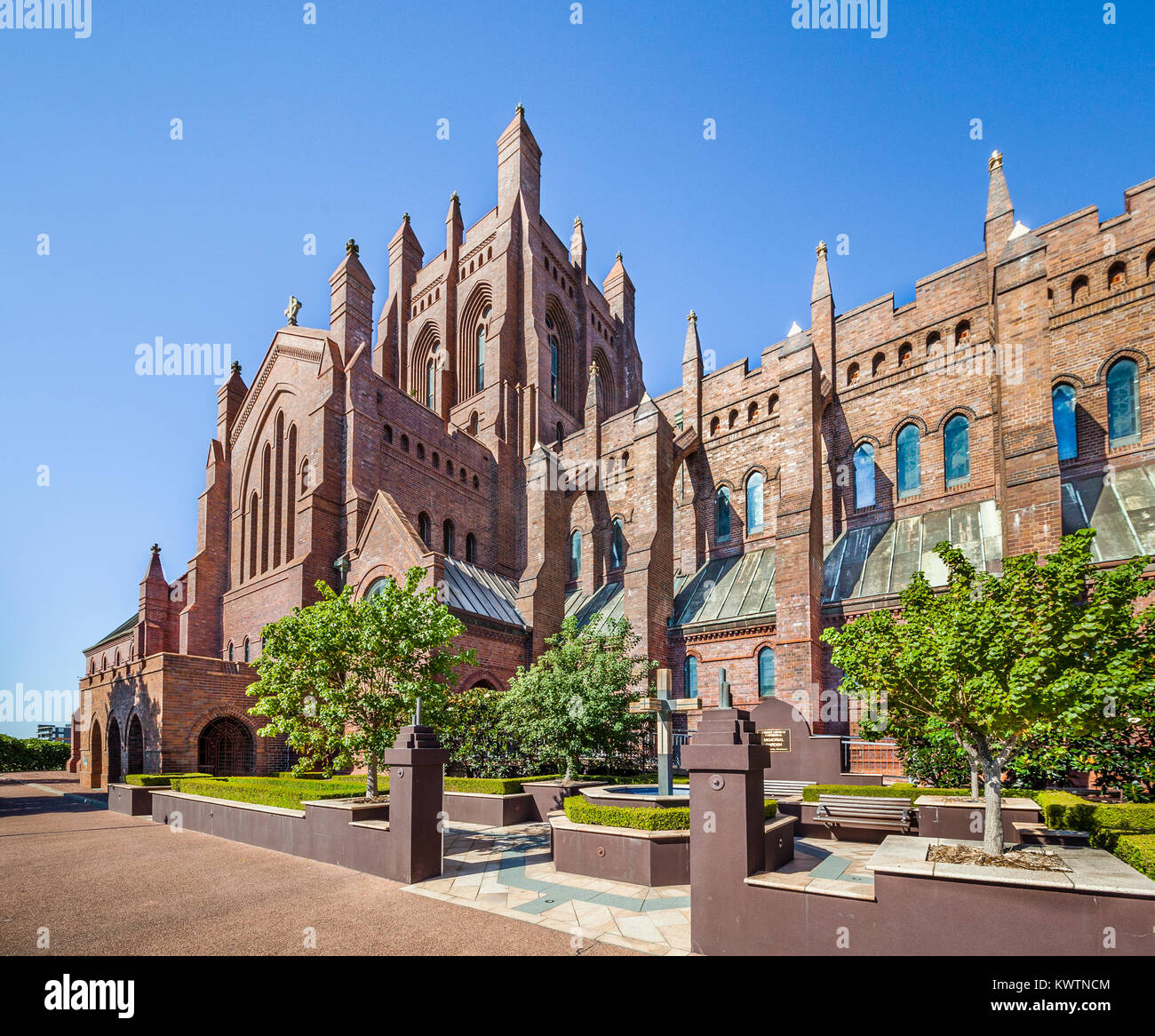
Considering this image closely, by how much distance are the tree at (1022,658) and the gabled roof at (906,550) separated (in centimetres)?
1221

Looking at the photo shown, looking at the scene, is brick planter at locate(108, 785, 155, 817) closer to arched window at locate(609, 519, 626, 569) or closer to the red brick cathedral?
the red brick cathedral

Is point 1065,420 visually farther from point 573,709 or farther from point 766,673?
point 573,709

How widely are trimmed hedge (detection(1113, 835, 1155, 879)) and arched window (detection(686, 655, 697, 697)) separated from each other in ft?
52.5

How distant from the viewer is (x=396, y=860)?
9867 millimetres

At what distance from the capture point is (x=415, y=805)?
9.83 m

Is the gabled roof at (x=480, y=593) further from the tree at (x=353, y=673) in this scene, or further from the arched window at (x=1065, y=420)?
the arched window at (x=1065, y=420)

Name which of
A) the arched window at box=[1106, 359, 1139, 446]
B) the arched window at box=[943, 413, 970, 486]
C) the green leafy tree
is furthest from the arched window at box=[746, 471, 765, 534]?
the green leafy tree

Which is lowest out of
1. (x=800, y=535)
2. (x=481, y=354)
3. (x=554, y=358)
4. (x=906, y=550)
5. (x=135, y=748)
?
(x=135, y=748)

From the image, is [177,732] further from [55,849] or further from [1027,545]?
[1027,545]

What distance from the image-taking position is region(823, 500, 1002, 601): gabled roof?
19.2 meters

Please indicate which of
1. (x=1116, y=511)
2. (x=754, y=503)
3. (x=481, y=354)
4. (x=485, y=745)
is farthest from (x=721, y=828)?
(x=481, y=354)

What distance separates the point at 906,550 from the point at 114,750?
31.1 m

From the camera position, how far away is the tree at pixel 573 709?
1619 centimetres
